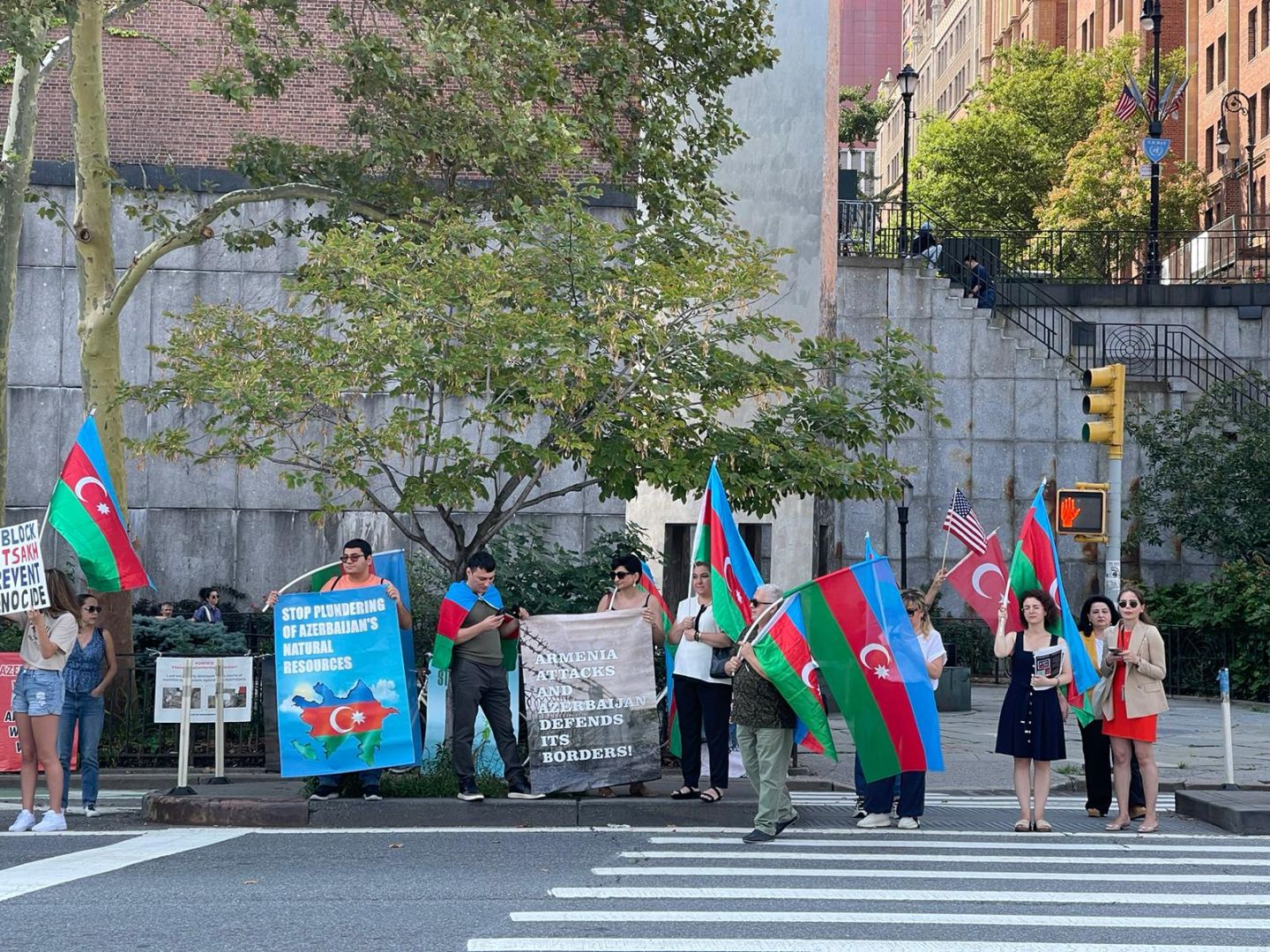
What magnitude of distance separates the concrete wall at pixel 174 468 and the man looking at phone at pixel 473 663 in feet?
40.3

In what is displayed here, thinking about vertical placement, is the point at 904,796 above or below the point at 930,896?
above

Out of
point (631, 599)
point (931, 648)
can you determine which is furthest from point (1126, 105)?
point (631, 599)

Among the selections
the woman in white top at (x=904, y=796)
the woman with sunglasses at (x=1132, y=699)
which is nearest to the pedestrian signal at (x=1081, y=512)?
the woman with sunglasses at (x=1132, y=699)

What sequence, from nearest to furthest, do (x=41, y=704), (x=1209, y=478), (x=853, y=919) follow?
(x=853, y=919)
(x=41, y=704)
(x=1209, y=478)

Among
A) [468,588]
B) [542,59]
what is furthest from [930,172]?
[468,588]

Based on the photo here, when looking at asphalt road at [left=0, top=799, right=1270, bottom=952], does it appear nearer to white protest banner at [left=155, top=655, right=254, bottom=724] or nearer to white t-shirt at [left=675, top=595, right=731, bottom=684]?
white t-shirt at [left=675, top=595, right=731, bottom=684]

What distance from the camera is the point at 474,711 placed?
1259 cm

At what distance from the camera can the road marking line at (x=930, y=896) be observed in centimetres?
909

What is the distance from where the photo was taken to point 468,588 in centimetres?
1262

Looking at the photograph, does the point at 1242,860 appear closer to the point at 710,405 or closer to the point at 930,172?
the point at 710,405

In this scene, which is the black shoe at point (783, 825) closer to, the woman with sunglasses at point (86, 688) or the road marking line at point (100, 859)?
Answer: the road marking line at point (100, 859)

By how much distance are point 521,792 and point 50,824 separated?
3.36m

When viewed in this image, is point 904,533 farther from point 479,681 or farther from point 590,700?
point 479,681

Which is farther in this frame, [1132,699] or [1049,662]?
[1132,699]
